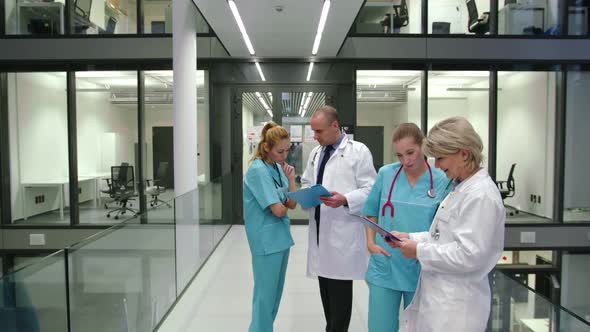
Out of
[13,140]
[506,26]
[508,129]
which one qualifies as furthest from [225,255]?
[508,129]

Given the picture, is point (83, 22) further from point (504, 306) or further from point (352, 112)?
point (504, 306)

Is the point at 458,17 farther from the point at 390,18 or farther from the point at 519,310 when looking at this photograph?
the point at 519,310

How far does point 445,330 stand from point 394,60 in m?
5.96

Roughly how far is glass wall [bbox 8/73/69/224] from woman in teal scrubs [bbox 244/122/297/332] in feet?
18.6

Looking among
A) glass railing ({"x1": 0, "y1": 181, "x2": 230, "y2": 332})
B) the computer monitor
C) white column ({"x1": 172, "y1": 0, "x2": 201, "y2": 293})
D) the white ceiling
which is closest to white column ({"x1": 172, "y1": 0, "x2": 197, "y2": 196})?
white column ({"x1": 172, "y1": 0, "x2": 201, "y2": 293})

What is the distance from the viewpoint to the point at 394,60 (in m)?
6.68

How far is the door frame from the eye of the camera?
276 inches

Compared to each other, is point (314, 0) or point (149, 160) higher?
point (314, 0)

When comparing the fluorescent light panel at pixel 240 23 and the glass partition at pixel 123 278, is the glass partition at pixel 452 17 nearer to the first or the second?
the fluorescent light panel at pixel 240 23

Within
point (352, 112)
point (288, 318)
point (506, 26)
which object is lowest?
point (288, 318)

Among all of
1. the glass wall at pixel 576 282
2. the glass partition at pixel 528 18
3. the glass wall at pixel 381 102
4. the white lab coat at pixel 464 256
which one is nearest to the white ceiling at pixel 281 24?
the glass wall at pixel 381 102

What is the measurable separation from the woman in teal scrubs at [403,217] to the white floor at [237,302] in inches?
51.6

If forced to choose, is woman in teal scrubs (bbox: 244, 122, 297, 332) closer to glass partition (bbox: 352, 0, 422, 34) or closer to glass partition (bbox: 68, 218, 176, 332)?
glass partition (bbox: 68, 218, 176, 332)

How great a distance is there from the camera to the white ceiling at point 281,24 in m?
4.36
